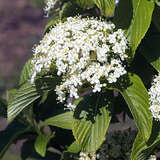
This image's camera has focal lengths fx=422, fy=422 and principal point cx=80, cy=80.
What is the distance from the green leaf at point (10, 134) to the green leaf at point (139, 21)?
0.66 m

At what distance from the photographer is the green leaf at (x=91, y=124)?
1.26 meters

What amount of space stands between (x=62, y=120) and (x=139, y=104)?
41 centimetres

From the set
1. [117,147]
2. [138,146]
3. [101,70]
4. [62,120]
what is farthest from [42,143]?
[101,70]

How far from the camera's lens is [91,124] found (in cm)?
128

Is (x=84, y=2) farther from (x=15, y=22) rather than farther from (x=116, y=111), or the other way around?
(x=15, y=22)

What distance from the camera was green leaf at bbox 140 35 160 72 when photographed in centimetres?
129

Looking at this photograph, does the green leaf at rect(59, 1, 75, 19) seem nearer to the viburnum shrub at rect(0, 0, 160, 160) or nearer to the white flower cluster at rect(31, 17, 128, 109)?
the viburnum shrub at rect(0, 0, 160, 160)

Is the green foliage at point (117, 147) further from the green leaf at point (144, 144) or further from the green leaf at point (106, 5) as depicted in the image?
the green leaf at point (106, 5)

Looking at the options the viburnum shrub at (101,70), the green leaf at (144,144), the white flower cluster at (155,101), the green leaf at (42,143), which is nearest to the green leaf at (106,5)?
the viburnum shrub at (101,70)

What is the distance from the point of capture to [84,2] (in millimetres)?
1354

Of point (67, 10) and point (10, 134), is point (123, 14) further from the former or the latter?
point (10, 134)

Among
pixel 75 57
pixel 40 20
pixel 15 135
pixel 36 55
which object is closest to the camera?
pixel 75 57

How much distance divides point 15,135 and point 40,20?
18.0 feet

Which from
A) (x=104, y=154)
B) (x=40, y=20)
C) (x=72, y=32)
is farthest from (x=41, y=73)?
(x=40, y=20)
